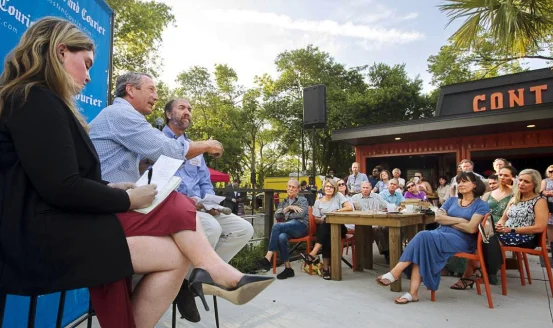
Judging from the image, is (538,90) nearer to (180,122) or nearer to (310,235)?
(310,235)

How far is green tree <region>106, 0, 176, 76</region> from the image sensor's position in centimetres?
1385

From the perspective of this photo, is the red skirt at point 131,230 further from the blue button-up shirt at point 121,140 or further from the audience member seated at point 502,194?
the audience member seated at point 502,194

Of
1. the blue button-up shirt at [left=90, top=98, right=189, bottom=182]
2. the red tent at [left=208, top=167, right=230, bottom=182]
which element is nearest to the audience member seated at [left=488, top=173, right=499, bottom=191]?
the blue button-up shirt at [left=90, top=98, right=189, bottom=182]

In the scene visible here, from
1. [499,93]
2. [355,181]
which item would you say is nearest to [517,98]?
[499,93]

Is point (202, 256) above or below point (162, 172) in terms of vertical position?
below

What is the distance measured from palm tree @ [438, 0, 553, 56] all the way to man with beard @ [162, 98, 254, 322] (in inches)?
180

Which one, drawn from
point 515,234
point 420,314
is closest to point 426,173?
point 515,234

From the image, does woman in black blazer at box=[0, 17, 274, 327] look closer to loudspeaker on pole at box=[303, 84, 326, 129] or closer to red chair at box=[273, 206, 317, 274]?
red chair at box=[273, 206, 317, 274]

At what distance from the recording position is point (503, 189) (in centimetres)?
431

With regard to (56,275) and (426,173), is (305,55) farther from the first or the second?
(56,275)

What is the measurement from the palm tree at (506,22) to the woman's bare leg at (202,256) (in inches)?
203

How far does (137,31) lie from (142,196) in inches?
586

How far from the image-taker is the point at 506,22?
4.71m

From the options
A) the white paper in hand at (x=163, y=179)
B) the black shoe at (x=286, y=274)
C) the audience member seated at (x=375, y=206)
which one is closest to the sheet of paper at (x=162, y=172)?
the white paper in hand at (x=163, y=179)
